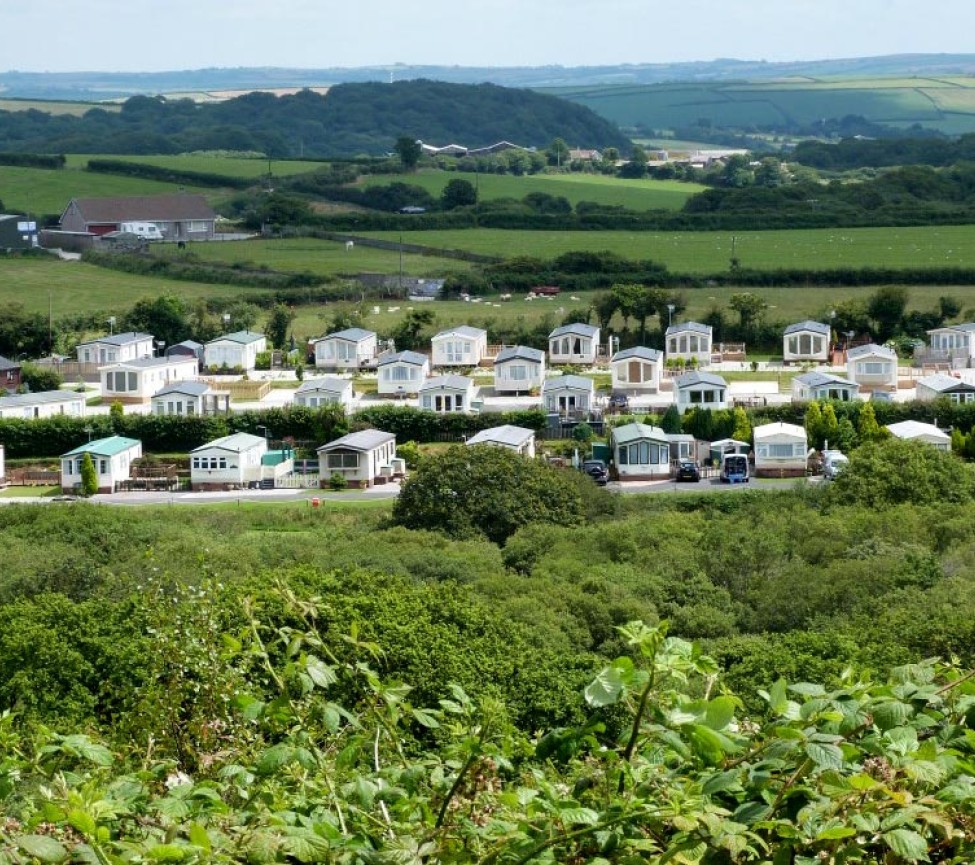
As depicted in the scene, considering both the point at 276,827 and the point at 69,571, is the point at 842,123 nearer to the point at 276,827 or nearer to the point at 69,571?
the point at 69,571

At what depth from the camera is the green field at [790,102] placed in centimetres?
15900

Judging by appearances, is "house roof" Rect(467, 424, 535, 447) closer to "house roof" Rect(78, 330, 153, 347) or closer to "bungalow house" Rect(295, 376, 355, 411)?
"bungalow house" Rect(295, 376, 355, 411)

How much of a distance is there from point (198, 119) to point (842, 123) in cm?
5189

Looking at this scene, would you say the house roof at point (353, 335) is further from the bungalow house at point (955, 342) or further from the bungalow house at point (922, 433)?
the bungalow house at point (922, 433)

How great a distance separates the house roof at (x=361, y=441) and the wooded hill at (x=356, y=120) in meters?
86.2

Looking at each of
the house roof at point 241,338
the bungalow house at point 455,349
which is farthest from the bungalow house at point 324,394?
the house roof at point 241,338

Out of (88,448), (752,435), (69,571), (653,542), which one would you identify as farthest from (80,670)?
(752,435)

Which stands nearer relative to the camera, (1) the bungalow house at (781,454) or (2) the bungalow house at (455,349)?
(1) the bungalow house at (781,454)

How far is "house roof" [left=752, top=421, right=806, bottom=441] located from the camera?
2998 centimetres

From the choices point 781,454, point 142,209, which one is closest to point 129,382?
point 781,454

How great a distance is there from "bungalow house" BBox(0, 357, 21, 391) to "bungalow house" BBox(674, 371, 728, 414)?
13.3 metres

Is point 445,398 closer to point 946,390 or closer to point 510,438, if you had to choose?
point 510,438

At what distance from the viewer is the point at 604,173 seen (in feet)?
295

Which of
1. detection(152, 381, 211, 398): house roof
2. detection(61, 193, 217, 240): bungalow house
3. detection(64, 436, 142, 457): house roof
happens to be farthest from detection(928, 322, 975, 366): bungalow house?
detection(61, 193, 217, 240): bungalow house
